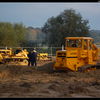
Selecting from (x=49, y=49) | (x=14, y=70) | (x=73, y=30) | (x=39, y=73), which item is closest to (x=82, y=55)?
(x=39, y=73)

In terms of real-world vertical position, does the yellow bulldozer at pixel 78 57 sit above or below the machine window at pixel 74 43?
below

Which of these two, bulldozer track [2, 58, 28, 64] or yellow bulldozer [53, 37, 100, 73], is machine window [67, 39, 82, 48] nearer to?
yellow bulldozer [53, 37, 100, 73]

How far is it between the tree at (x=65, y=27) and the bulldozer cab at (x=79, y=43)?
28965 mm

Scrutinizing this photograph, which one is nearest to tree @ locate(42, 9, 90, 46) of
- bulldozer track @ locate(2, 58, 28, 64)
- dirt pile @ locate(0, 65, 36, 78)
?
bulldozer track @ locate(2, 58, 28, 64)

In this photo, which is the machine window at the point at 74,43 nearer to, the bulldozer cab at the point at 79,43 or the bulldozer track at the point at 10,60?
the bulldozer cab at the point at 79,43

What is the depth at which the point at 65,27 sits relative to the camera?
43594 mm

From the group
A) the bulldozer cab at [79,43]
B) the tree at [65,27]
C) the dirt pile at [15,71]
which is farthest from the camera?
the tree at [65,27]

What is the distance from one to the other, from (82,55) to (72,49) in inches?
35.1

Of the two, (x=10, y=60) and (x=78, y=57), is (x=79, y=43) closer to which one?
(x=78, y=57)

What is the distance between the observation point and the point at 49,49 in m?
33.1

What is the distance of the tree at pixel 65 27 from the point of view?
43.0 metres

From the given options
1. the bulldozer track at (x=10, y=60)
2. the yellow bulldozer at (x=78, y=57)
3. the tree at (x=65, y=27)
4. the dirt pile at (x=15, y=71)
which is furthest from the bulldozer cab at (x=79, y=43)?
the tree at (x=65, y=27)

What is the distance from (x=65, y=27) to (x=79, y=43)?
30950 mm

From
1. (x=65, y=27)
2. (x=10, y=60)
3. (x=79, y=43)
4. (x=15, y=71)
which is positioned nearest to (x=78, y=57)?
(x=79, y=43)
